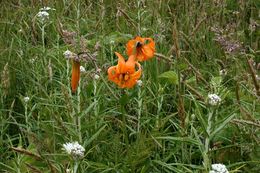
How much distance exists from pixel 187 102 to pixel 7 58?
43.9 inches

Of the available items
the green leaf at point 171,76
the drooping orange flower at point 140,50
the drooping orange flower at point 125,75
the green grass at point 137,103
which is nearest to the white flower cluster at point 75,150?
the green grass at point 137,103

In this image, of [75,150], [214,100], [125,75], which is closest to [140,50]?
[125,75]

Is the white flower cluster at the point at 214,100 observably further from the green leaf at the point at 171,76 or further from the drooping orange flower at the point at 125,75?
the green leaf at the point at 171,76

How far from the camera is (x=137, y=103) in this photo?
7.47 ft

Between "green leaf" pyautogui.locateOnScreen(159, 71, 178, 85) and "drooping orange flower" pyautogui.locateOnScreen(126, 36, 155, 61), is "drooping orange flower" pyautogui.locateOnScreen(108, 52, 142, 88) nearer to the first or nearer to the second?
"drooping orange flower" pyautogui.locateOnScreen(126, 36, 155, 61)

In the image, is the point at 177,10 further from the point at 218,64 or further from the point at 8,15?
the point at 8,15

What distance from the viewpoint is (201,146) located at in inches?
63.3

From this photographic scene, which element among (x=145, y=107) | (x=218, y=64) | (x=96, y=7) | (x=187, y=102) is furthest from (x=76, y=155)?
(x=96, y=7)

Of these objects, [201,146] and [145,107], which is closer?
[201,146]

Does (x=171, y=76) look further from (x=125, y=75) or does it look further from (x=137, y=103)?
(x=125, y=75)

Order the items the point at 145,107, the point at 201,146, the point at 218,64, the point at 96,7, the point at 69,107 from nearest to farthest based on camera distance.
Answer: the point at 201,146 < the point at 69,107 < the point at 145,107 < the point at 218,64 < the point at 96,7

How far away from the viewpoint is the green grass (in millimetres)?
1766

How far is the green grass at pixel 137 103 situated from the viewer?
5.79ft

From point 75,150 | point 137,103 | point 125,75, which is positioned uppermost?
point 125,75
